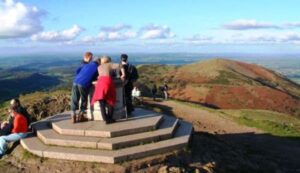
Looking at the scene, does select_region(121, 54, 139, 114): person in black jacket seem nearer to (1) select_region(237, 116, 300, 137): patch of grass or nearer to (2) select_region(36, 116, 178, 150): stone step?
(2) select_region(36, 116, 178, 150): stone step

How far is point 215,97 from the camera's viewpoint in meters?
57.0

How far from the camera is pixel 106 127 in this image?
12922 millimetres

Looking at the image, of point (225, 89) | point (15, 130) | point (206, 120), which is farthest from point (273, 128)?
point (225, 89)

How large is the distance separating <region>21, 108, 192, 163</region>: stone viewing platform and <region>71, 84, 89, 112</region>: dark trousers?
61 cm

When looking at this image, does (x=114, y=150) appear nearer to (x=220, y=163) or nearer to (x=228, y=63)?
(x=220, y=163)

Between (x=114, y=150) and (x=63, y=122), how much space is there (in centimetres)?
293

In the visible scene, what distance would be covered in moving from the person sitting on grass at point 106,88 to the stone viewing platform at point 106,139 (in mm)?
433

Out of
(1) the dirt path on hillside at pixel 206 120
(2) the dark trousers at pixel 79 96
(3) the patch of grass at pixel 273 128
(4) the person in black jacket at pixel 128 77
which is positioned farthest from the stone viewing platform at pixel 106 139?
(3) the patch of grass at pixel 273 128

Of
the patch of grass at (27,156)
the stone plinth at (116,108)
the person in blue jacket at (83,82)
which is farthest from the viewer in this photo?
the stone plinth at (116,108)

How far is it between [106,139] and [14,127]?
3.27 meters

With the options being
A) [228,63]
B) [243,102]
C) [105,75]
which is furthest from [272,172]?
[228,63]

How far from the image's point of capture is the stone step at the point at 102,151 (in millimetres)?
11289

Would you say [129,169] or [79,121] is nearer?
[129,169]

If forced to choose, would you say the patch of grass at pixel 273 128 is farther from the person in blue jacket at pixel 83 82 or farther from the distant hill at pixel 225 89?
the distant hill at pixel 225 89
